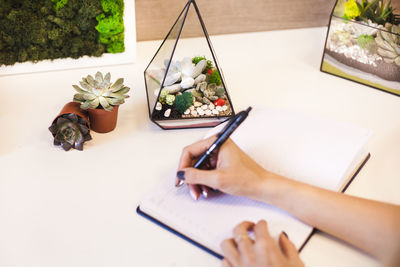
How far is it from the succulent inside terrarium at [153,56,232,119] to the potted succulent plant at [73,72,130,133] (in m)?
0.09

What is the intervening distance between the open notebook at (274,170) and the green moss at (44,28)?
42cm

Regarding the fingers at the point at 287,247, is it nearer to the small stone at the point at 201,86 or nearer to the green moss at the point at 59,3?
the small stone at the point at 201,86

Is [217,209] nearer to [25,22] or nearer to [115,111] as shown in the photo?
[115,111]

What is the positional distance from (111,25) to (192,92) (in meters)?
0.27

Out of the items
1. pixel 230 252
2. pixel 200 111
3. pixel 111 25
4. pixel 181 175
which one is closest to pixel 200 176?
pixel 181 175

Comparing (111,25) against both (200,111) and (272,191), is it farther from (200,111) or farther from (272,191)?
(272,191)

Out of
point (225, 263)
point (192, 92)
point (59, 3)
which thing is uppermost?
point (59, 3)

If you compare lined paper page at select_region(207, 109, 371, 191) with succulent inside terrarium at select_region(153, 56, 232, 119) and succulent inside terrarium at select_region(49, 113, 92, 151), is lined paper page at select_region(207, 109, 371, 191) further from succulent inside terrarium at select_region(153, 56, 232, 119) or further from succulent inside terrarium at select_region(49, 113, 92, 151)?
succulent inside terrarium at select_region(49, 113, 92, 151)

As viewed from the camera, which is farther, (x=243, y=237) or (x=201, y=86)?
(x=201, y=86)

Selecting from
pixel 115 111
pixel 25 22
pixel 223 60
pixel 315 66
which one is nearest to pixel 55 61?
pixel 25 22

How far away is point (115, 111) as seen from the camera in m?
0.90

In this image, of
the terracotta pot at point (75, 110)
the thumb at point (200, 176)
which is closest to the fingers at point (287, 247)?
the thumb at point (200, 176)

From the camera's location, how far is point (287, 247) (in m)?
0.65

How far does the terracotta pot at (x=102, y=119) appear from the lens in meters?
0.88
